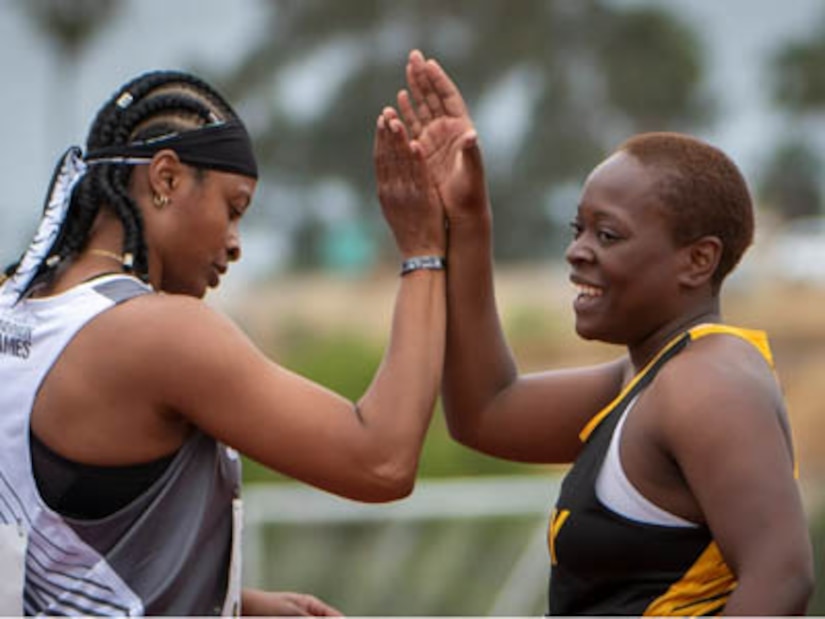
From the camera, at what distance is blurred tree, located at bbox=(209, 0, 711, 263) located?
32656mm

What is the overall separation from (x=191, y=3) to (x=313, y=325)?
1704 centimetres

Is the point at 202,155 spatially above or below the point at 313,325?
above

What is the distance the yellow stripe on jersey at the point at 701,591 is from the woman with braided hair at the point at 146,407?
1.77 ft

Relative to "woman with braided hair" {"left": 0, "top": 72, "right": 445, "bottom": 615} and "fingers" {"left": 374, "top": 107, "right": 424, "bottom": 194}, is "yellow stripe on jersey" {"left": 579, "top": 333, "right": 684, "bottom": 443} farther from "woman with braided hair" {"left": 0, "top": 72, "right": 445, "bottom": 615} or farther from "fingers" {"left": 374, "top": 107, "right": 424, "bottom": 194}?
"fingers" {"left": 374, "top": 107, "right": 424, "bottom": 194}

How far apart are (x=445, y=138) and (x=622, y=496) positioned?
1.01 m

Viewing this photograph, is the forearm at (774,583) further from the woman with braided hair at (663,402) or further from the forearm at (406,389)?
the forearm at (406,389)

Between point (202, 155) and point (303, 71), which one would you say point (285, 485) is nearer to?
point (202, 155)

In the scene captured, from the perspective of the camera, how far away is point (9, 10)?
109 feet

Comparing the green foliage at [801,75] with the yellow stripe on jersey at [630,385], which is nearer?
the yellow stripe on jersey at [630,385]

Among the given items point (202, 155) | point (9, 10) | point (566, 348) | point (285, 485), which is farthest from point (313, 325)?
point (202, 155)

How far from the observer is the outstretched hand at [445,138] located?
11.8ft

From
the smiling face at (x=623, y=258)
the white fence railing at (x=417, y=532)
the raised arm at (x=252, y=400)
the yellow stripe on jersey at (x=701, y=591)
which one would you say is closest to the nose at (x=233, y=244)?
the raised arm at (x=252, y=400)

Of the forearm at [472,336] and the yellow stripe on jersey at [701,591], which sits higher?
the forearm at [472,336]

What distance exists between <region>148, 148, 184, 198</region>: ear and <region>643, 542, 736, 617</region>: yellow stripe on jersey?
1.24 meters
